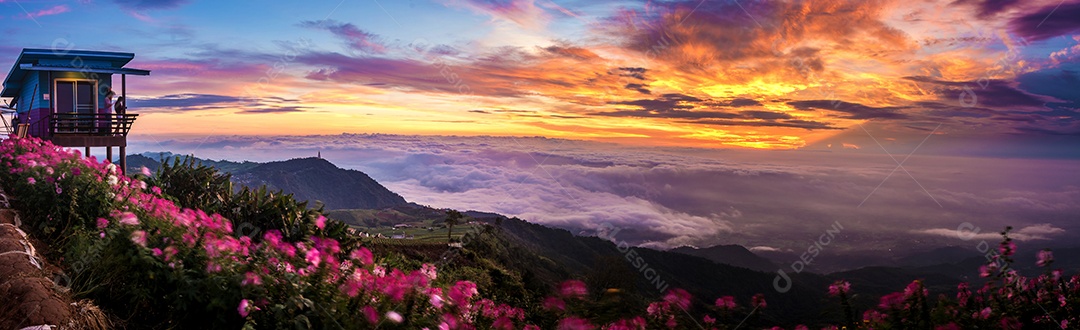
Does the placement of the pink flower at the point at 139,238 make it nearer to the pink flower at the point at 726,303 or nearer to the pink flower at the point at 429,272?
the pink flower at the point at 429,272

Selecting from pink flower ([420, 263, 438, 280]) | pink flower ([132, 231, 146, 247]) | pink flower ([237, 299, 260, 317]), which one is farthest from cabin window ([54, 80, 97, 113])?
pink flower ([237, 299, 260, 317])

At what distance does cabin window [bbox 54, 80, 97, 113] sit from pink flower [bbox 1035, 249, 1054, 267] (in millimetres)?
30511

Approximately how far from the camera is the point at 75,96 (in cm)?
2639

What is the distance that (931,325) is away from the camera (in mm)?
5359

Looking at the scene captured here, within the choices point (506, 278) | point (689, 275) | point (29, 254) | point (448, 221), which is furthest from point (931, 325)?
point (689, 275)

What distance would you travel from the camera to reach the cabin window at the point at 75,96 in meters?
26.1

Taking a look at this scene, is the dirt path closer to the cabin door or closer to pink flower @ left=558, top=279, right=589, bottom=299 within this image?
pink flower @ left=558, top=279, right=589, bottom=299

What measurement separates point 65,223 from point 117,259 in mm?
3880

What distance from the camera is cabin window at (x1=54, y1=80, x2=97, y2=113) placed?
2611 cm

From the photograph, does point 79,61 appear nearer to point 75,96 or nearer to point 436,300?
point 75,96

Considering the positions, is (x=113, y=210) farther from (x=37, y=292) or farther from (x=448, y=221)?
(x=448, y=221)

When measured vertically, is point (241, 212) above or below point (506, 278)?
above

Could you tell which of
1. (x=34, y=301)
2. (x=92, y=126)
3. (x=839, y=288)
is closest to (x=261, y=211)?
(x=34, y=301)

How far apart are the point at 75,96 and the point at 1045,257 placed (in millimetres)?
31685
